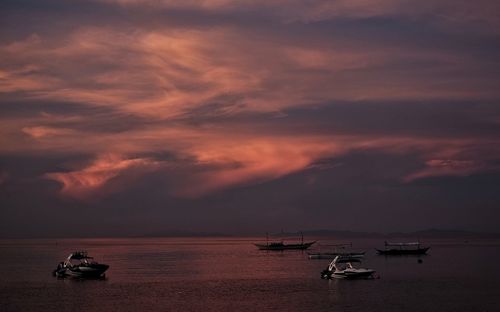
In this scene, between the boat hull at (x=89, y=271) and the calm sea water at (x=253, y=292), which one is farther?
the boat hull at (x=89, y=271)

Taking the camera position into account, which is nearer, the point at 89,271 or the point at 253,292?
the point at 253,292

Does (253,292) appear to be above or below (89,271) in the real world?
below

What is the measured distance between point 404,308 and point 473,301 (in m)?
11.4

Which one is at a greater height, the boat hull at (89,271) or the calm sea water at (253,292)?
the boat hull at (89,271)

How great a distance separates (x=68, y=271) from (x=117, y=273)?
19.0 m

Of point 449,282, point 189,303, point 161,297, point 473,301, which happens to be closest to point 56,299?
point 161,297

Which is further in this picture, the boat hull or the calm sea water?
the boat hull

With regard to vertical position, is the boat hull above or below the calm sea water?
above

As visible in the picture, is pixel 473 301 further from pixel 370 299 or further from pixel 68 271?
pixel 68 271

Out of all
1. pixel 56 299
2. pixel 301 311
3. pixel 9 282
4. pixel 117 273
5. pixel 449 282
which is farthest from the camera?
pixel 117 273

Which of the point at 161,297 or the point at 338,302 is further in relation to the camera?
the point at 161,297

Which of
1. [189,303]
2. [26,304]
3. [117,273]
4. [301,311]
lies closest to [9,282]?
[117,273]

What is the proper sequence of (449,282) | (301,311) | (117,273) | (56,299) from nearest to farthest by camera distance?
(301,311) → (56,299) → (449,282) → (117,273)

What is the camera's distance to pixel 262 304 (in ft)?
238
